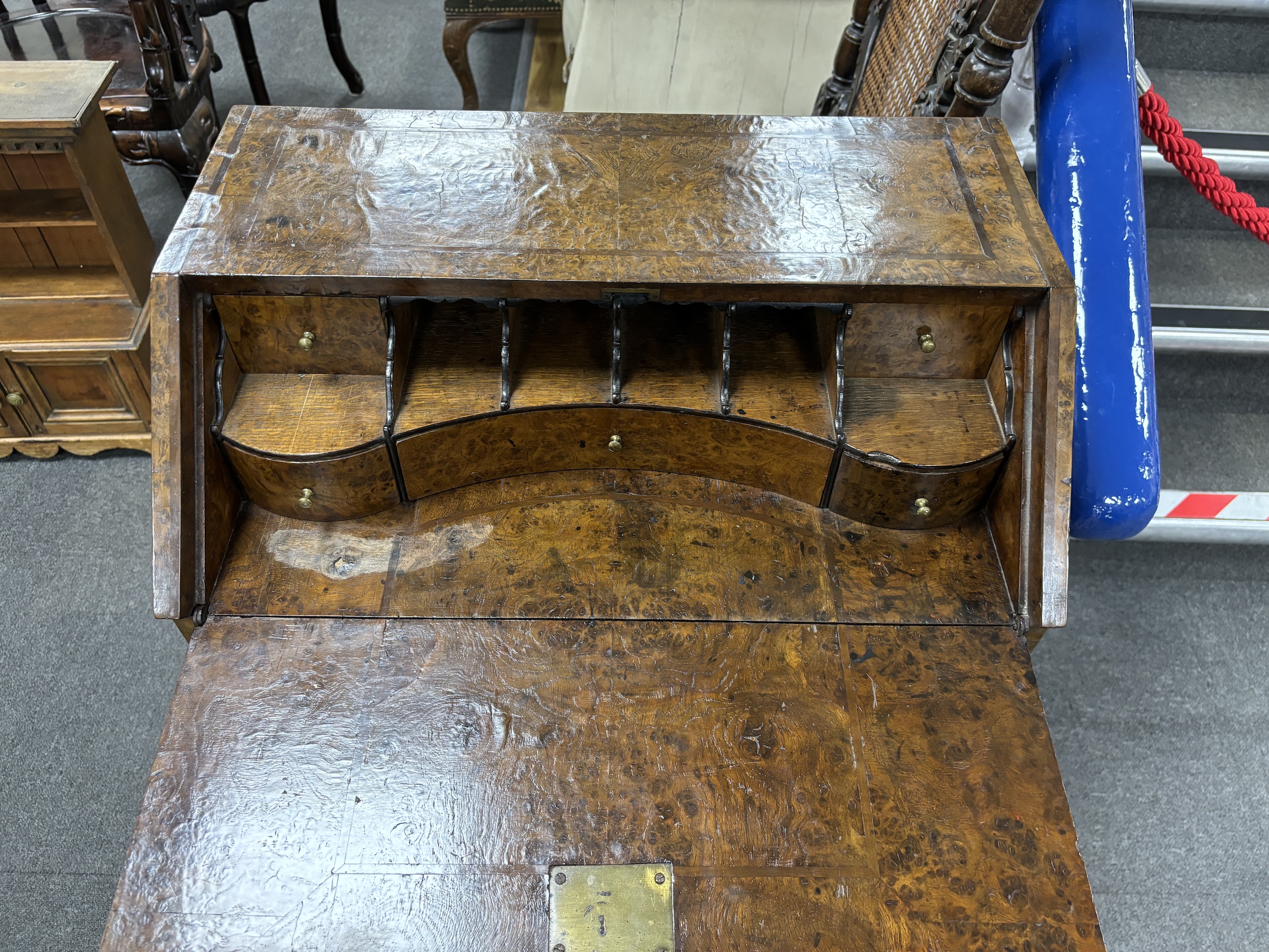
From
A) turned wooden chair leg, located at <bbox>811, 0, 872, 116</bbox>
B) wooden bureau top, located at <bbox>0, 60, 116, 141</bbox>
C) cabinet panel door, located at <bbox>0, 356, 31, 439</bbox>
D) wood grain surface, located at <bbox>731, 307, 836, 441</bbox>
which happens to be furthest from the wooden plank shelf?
turned wooden chair leg, located at <bbox>811, 0, 872, 116</bbox>

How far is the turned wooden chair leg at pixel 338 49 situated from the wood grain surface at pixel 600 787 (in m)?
2.90

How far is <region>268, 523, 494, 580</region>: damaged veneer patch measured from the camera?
1.61 m

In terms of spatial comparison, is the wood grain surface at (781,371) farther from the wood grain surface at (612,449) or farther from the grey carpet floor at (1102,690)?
the grey carpet floor at (1102,690)

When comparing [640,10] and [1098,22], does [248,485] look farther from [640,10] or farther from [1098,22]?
[640,10]

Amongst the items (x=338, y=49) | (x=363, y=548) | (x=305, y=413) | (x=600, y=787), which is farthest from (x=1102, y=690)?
(x=338, y=49)

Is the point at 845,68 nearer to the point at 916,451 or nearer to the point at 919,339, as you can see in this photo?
the point at 919,339

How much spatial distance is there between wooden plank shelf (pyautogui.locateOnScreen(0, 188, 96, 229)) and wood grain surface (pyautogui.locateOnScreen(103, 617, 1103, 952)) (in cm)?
159

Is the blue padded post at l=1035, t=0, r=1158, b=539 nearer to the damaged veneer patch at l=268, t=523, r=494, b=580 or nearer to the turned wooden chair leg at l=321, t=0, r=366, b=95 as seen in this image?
the damaged veneer patch at l=268, t=523, r=494, b=580

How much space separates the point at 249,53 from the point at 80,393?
1554mm

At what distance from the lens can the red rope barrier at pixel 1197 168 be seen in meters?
1.78

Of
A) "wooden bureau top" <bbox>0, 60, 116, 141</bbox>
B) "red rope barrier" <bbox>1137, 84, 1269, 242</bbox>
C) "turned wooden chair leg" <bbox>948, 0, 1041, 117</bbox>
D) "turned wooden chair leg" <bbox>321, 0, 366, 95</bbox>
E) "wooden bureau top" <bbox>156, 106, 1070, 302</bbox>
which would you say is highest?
"turned wooden chair leg" <bbox>948, 0, 1041, 117</bbox>

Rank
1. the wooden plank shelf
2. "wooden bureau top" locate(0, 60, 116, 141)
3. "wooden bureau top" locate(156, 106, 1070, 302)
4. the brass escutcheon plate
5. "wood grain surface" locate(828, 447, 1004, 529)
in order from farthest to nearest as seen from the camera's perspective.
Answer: the wooden plank shelf, "wooden bureau top" locate(0, 60, 116, 141), "wood grain surface" locate(828, 447, 1004, 529), "wooden bureau top" locate(156, 106, 1070, 302), the brass escutcheon plate

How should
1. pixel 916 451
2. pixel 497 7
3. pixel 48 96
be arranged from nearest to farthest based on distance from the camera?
pixel 916 451 < pixel 48 96 < pixel 497 7

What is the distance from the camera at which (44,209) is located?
2516 mm
